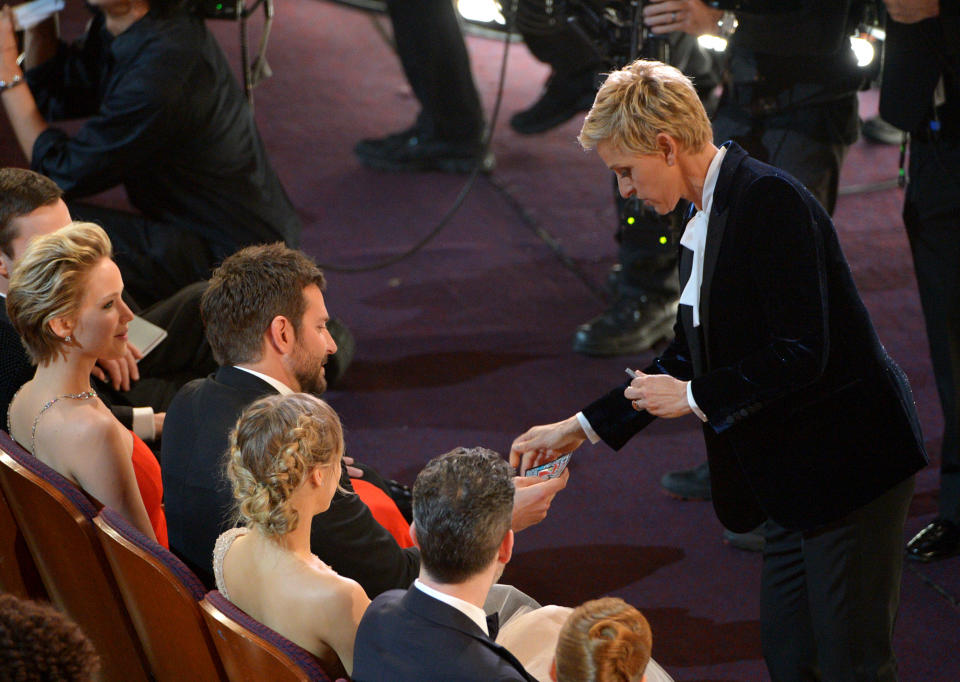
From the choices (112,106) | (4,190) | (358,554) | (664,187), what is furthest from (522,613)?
(112,106)

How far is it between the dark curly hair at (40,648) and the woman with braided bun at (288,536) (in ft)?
1.70

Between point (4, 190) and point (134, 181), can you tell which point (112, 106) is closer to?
point (134, 181)

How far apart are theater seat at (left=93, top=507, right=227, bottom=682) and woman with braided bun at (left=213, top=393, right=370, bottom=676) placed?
81 millimetres

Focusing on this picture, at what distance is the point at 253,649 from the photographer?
1667 mm

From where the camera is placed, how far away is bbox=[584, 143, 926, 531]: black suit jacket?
188cm

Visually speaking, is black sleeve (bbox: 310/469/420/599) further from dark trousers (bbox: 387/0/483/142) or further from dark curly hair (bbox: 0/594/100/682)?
dark trousers (bbox: 387/0/483/142)

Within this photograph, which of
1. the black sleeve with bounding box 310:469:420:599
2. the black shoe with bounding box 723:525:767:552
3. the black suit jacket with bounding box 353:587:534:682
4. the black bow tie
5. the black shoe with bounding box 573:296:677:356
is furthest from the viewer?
the black shoe with bounding box 573:296:677:356

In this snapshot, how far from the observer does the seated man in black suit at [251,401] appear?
2.12 meters

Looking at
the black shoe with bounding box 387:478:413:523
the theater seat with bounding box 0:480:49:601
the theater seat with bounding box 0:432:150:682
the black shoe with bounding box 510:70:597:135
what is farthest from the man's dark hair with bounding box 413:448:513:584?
the black shoe with bounding box 510:70:597:135

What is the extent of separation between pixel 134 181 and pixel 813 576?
2694 millimetres

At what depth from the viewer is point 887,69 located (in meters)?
3.01

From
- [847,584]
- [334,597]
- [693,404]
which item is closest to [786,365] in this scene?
[693,404]

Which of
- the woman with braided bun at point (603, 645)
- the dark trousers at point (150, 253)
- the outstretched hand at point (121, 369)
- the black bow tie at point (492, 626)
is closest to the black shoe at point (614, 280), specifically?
the dark trousers at point (150, 253)

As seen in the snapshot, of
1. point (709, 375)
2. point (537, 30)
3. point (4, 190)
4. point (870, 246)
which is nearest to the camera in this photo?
point (709, 375)
